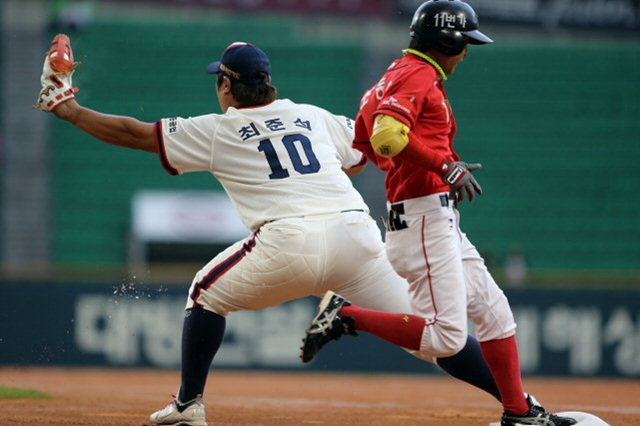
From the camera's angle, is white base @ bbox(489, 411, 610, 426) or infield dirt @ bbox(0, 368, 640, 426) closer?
white base @ bbox(489, 411, 610, 426)

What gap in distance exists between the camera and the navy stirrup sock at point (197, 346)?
17.4ft

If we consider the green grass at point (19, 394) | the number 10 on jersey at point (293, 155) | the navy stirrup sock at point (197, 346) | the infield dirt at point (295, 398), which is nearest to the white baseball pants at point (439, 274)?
the number 10 on jersey at point (293, 155)

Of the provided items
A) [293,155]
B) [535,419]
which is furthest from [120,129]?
[535,419]

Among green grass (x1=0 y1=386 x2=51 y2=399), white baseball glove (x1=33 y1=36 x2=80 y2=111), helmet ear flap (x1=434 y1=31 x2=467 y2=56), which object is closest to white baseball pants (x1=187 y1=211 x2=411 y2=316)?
helmet ear flap (x1=434 y1=31 x2=467 y2=56)

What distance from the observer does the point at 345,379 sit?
12.5m

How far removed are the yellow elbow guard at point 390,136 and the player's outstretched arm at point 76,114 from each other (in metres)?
1.13

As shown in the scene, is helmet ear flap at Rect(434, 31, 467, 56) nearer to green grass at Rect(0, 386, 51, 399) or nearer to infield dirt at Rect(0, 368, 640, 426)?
infield dirt at Rect(0, 368, 640, 426)

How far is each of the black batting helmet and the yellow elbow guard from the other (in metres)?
0.51

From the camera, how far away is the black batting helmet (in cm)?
506

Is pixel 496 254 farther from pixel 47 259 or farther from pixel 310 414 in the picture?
pixel 310 414

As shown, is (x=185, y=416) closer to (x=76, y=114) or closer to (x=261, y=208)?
(x=261, y=208)

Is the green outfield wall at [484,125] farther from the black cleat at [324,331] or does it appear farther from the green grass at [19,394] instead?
the black cleat at [324,331]

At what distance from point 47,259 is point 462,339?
1267 centimetres

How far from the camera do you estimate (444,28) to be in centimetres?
506
